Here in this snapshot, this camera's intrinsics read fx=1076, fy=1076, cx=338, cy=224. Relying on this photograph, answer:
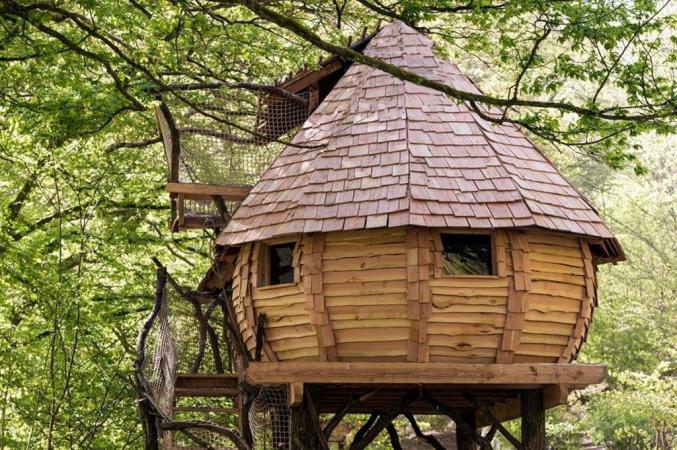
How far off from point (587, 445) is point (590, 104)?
25116 mm

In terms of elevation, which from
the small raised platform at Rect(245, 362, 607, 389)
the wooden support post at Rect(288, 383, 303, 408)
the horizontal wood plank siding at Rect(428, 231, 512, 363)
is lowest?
the wooden support post at Rect(288, 383, 303, 408)

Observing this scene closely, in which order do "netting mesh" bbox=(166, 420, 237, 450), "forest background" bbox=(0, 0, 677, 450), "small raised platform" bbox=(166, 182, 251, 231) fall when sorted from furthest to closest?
"small raised platform" bbox=(166, 182, 251, 231) → "netting mesh" bbox=(166, 420, 237, 450) → "forest background" bbox=(0, 0, 677, 450)

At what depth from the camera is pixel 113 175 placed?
18109mm

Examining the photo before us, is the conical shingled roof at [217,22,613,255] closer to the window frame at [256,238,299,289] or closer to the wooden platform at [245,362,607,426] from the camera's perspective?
the window frame at [256,238,299,289]

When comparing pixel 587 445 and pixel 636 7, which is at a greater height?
pixel 636 7

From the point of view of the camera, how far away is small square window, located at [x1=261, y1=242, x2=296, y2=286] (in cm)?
1252

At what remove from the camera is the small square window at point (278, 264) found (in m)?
12.5

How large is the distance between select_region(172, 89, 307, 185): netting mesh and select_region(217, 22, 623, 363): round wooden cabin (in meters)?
1.01

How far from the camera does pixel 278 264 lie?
12.7 metres

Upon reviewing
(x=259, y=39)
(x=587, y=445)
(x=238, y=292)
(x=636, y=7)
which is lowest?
(x=587, y=445)

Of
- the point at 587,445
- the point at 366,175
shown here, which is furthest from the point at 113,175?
the point at 587,445

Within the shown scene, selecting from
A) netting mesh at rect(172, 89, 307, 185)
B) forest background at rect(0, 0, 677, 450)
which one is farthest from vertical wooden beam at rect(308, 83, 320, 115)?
forest background at rect(0, 0, 677, 450)

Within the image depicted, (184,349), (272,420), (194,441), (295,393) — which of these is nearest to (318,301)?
(295,393)

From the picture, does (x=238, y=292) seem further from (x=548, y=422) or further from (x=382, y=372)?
(x=548, y=422)
